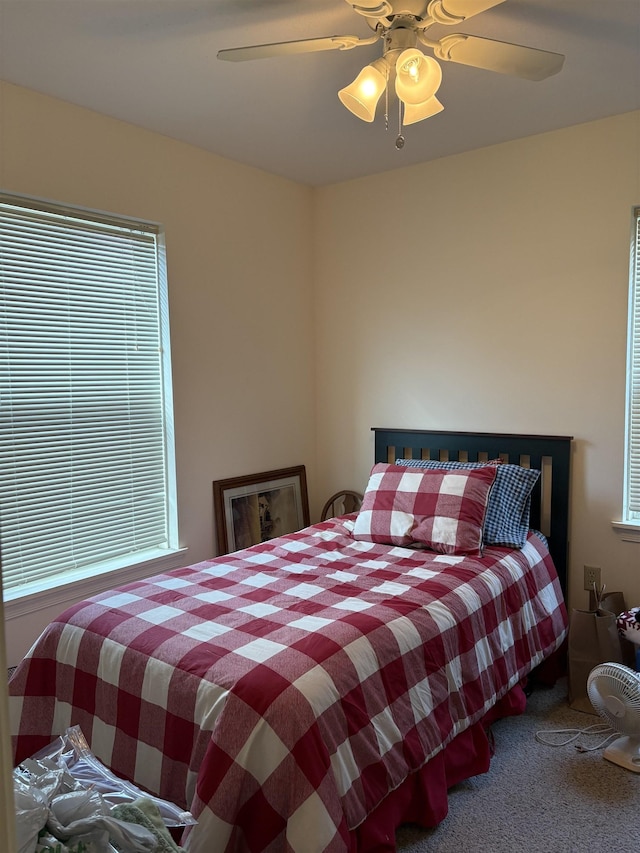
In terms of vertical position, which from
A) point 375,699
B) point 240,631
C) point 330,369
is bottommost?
point 375,699

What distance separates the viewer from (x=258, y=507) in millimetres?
3570

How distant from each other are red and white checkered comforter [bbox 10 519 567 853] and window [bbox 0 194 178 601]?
0.64 m

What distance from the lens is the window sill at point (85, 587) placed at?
254cm

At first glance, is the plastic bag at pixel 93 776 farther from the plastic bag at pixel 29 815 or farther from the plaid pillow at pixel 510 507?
the plaid pillow at pixel 510 507

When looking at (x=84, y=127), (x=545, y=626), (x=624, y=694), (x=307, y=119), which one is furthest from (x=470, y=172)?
(x=624, y=694)

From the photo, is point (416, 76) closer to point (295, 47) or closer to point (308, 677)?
point (295, 47)

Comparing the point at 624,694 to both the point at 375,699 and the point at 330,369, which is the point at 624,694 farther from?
the point at 330,369

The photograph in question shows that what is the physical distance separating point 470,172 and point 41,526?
8.84 ft

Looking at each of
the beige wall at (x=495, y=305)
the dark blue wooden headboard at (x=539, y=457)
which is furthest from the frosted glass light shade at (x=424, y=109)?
the dark blue wooden headboard at (x=539, y=457)

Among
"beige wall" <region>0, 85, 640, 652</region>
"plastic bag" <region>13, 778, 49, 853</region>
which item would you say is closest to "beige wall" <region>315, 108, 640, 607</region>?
"beige wall" <region>0, 85, 640, 652</region>

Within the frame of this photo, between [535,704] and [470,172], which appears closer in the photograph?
[535,704]

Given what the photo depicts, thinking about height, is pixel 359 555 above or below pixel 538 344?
below

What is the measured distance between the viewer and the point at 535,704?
265 cm

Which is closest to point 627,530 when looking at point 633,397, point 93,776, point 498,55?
point 633,397
